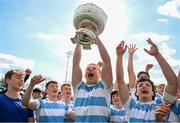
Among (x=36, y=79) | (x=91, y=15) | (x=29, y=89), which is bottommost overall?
(x=29, y=89)

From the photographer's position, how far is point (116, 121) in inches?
241

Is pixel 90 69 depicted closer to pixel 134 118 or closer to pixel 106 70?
pixel 106 70

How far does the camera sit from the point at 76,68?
5730 millimetres

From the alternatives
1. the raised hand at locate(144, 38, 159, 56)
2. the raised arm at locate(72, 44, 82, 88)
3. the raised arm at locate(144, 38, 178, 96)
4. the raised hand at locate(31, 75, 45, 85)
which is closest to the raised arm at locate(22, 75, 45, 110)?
the raised hand at locate(31, 75, 45, 85)

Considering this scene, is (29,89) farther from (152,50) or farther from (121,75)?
(152,50)

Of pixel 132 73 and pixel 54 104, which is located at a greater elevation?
pixel 132 73

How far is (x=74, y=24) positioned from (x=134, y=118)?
1953mm

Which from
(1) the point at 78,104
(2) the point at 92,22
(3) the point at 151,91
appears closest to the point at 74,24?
(2) the point at 92,22

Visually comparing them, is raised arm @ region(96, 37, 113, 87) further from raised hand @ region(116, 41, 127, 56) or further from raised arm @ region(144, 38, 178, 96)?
raised arm @ region(144, 38, 178, 96)

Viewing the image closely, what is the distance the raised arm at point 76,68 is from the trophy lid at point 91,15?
482 millimetres

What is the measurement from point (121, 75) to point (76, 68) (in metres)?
0.95

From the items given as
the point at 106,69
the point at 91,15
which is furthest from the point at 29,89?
the point at 91,15

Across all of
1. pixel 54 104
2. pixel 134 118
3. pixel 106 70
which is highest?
pixel 106 70

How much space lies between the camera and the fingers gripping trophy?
5.35 metres
